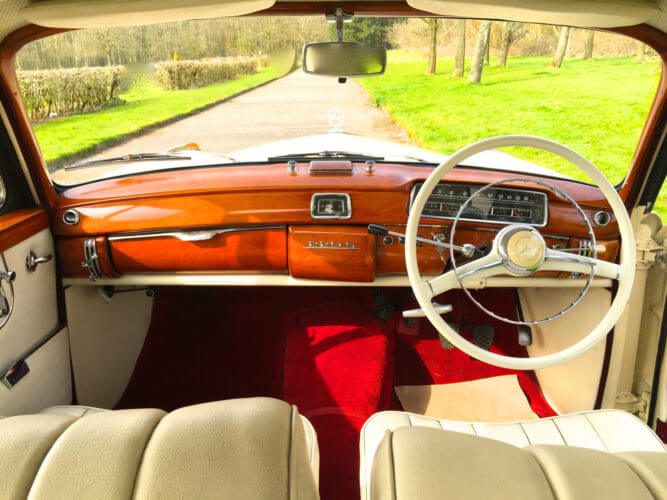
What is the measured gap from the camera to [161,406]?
2988 mm

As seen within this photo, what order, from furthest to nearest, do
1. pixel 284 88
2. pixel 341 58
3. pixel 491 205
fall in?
pixel 284 88 < pixel 491 205 < pixel 341 58

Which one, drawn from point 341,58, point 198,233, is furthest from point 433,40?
point 198,233

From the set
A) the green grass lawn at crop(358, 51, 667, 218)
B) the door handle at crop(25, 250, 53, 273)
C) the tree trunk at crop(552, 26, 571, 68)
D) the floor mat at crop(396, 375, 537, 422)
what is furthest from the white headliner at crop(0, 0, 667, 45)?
the floor mat at crop(396, 375, 537, 422)

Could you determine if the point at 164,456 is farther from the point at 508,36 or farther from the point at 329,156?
the point at 508,36

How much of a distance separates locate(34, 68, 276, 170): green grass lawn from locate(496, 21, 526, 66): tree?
3.26 feet

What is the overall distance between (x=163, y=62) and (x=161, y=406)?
1724 mm

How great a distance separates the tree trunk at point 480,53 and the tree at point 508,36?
0.07 m

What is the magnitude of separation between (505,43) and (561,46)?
0.23 m

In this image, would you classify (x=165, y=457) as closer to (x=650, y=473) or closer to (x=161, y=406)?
(x=650, y=473)

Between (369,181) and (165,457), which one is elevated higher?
(369,181)

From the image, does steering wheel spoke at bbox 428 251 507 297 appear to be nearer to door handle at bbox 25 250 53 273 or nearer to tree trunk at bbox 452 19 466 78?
tree trunk at bbox 452 19 466 78

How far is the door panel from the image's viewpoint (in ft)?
Result: 7.23

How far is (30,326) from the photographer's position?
2395 mm

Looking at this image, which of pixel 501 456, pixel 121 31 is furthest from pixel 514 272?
pixel 121 31
